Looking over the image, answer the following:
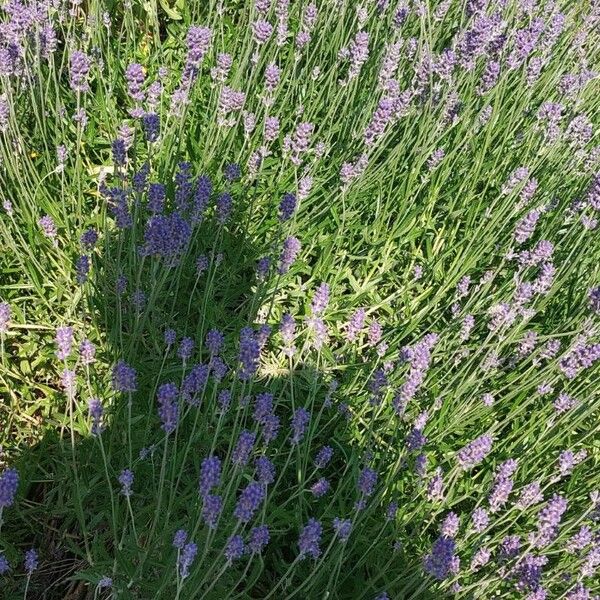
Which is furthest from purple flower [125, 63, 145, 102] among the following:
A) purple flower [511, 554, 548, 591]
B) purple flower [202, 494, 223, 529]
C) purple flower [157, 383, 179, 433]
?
purple flower [511, 554, 548, 591]

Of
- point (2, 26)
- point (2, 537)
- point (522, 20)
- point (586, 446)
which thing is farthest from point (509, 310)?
point (522, 20)

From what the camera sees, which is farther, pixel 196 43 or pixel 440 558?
pixel 196 43

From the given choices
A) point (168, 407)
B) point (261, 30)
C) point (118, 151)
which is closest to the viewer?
point (168, 407)

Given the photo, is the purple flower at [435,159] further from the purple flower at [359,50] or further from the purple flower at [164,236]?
the purple flower at [164,236]

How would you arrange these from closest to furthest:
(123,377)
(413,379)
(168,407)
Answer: (168,407)
(123,377)
(413,379)

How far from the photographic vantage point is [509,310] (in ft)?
6.93

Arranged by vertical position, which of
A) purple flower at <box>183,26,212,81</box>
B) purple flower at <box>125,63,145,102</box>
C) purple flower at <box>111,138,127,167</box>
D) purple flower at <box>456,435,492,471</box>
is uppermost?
purple flower at <box>183,26,212,81</box>

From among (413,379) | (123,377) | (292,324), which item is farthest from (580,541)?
(123,377)

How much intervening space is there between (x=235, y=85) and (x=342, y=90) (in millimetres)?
431

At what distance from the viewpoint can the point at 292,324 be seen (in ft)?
5.82

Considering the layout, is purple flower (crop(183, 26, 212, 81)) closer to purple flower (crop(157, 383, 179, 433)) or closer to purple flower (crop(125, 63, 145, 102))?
purple flower (crop(125, 63, 145, 102))

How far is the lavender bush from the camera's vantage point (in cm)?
177

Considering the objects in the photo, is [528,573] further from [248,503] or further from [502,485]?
[248,503]

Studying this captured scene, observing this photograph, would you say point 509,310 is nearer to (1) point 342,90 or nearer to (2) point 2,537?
(1) point 342,90
